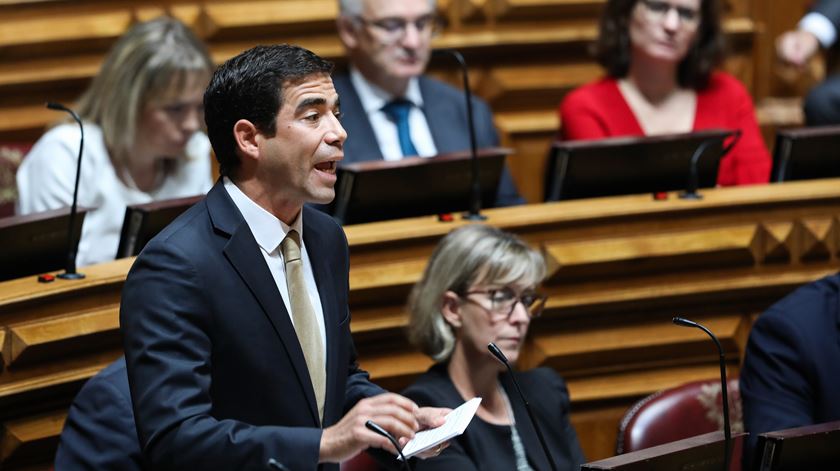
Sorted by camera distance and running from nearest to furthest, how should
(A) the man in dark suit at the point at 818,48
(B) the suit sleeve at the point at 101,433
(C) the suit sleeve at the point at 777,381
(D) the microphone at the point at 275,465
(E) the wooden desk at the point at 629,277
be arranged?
(D) the microphone at the point at 275,465 → (B) the suit sleeve at the point at 101,433 → (C) the suit sleeve at the point at 777,381 → (E) the wooden desk at the point at 629,277 → (A) the man in dark suit at the point at 818,48

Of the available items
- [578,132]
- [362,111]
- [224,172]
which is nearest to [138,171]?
[362,111]

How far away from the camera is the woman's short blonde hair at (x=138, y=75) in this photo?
2.51 m

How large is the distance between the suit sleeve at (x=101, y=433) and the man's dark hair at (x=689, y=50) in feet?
5.37

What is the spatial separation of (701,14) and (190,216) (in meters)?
1.81

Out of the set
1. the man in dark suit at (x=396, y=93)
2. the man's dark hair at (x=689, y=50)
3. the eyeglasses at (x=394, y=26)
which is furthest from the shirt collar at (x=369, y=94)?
the man's dark hair at (x=689, y=50)

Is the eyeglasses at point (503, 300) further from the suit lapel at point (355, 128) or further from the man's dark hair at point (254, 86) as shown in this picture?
the suit lapel at point (355, 128)

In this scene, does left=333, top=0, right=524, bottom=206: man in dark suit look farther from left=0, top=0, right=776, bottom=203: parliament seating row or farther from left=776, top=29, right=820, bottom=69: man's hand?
left=776, top=29, right=820, bottom=69: man's hand

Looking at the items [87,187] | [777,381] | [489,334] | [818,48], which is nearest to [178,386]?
[489,334]

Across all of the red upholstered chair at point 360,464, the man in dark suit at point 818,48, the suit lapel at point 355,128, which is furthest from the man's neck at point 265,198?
the man in dark suit at point 818,48

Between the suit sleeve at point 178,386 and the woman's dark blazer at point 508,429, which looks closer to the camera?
the suit sleeve at point 178,386

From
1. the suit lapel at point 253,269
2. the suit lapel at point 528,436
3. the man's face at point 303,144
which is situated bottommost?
the suit lapel at point 528,436

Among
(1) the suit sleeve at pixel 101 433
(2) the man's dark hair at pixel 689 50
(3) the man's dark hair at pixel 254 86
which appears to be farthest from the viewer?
(2) the man's dark hair at pixel 689 50

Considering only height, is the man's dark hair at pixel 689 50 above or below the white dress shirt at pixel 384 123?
above

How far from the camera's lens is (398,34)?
276 cm
